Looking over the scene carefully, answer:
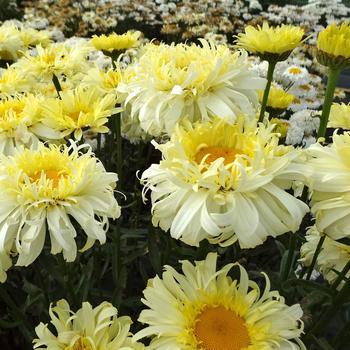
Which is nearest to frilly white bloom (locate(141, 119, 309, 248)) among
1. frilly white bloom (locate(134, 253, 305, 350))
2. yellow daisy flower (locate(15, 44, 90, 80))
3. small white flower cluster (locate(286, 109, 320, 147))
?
frilly white bloom (locate(134, 253, 305, 350))

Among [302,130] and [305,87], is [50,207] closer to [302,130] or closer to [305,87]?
[302,130]

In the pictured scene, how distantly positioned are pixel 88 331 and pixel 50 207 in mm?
234

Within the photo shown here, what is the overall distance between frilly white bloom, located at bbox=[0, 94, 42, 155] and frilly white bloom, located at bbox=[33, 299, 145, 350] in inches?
15.8

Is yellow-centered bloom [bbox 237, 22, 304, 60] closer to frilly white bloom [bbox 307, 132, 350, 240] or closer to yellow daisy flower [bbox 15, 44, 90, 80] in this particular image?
frilly white bloom [bbox 307, 132, 350, 240]

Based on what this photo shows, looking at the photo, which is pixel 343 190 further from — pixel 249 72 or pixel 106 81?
pixel 106 81

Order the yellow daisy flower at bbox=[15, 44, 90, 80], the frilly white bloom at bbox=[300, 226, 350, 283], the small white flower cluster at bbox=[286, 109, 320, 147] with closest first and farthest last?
1. the frilly white bloom at bbox=[300, 226, 350, 283]
2. the yellow daisy flower at bbox=[15, 44, 90, 80]
3. the small white flower cluster at bbox=[286, 109, 320, 147]

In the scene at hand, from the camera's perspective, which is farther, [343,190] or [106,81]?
[106,81]

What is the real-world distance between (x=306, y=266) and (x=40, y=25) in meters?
3.68

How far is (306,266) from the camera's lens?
3.89ft

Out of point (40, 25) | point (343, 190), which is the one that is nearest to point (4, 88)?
point (343, 190)

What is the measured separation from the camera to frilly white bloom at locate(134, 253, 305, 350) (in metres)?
0.82

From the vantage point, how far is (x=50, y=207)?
2.75ft

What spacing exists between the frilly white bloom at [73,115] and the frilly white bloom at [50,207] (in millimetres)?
281

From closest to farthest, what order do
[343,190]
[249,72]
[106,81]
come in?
[343,190] < [249,72] < [106,81]
